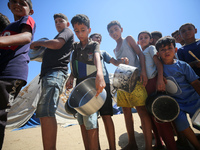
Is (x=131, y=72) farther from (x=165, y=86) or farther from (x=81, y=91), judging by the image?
(x=81, y=91)

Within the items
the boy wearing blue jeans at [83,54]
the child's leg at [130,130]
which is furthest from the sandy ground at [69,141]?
the boy wearing blue jeans at [83,54]

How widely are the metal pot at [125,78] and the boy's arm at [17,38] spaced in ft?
3.68

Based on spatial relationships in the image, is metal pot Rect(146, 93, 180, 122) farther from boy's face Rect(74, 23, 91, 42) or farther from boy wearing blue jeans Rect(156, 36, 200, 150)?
boy's face Rect(74, 23, 91, 42)

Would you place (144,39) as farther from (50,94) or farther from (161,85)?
(50,94)

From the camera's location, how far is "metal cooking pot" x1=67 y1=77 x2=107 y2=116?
1.14m

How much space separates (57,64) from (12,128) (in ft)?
19.0

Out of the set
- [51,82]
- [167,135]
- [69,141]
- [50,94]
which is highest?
[51,82]

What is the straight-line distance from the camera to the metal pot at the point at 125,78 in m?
1.50

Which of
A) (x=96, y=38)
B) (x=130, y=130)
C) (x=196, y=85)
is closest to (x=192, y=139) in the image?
(x=196, y=85)

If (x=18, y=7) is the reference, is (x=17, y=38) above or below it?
below

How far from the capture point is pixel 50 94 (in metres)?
1.17

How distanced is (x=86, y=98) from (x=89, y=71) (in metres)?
0.39

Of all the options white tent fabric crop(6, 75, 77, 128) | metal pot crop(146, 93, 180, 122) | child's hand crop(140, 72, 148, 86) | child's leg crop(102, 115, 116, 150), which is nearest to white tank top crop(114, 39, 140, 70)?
child's hand crop(140, 72, 148, 86)

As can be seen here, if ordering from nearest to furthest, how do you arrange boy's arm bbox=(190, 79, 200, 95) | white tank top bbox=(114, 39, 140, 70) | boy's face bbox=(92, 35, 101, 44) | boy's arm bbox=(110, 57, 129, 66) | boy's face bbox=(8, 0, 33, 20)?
boy's face bbox=(8, 0, 33, 20), boy's arm bbox=(190, 79, 200, 95), boy's arm bbox=(110, 57, 129, 66), white tank top bbox=(114, 39, 140, 70), boy's face bbox=(92, 35, 101, 44)
